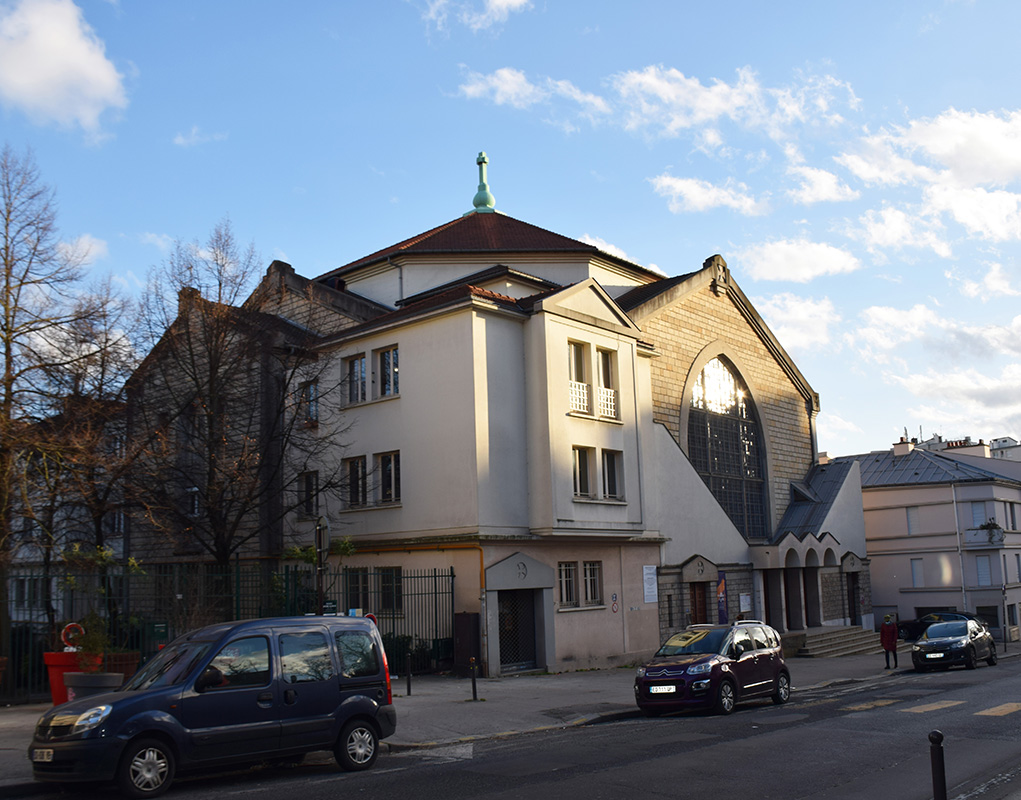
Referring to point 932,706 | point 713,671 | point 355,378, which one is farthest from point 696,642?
point 355,378

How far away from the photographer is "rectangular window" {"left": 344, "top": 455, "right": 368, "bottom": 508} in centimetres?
2595

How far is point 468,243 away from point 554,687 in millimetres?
16767

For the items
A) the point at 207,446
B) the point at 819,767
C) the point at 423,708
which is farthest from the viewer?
the point at 207,446

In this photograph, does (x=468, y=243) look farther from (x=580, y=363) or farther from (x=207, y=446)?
(x=207, y=446)

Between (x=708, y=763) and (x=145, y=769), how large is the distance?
6.30m

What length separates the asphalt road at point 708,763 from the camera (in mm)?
9500

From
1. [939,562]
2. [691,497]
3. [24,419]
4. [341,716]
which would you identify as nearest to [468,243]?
[691,497]

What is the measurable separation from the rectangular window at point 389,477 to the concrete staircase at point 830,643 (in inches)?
555

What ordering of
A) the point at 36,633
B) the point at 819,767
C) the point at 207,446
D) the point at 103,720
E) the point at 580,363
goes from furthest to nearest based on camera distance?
the point at 580,363 → the point at 207,446 → the point at 36,633 → the point at 819,767 → the point at 103,720

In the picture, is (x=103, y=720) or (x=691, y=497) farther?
(x=691, y=497)

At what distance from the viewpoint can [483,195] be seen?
37906mm

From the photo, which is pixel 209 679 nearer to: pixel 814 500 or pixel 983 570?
pixel 814 500

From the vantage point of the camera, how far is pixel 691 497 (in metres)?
30.5

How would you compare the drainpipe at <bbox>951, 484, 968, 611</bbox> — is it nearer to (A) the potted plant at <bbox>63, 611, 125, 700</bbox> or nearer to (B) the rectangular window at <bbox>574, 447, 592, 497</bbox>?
(B) the rectangular window at <bbox>574, 447, 592, 497</bbox>
